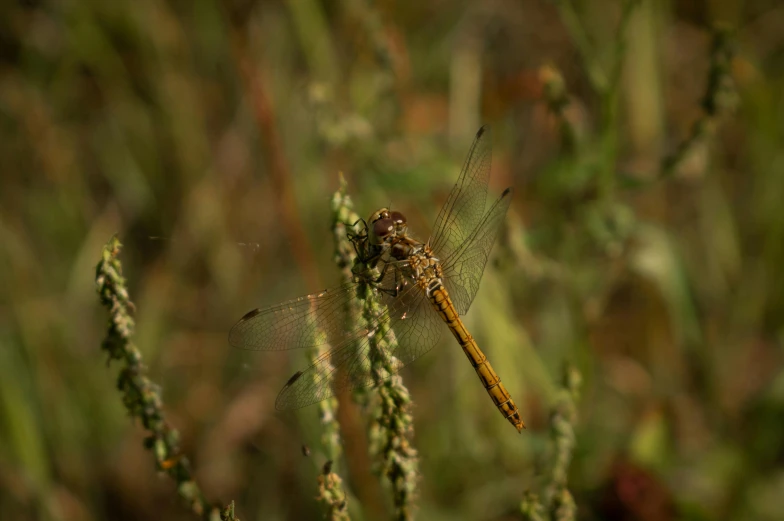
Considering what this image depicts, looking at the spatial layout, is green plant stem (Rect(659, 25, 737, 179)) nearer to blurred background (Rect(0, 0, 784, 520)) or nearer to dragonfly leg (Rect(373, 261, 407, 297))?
blurred background (Rect(0, 0, 784, 520))

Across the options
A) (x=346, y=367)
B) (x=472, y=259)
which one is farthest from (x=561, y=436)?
(x=472, y=259)

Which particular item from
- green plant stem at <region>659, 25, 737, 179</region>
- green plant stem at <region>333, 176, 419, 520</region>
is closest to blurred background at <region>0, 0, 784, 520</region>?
green plant stem at <region>659, 25, 737, 179</region>

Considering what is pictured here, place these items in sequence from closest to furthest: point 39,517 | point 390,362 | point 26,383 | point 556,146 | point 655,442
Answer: point 390,362 → point 655,442 → point 39,517 → point 26,383 → point 556,146

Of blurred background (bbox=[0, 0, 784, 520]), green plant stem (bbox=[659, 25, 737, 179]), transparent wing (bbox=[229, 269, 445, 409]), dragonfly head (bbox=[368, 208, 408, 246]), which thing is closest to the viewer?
transparent wing (bbox=[229, 269, 445, 409])

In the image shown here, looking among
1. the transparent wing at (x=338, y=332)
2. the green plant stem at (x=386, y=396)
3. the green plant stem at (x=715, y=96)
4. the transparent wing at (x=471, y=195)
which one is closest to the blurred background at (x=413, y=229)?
the green plant stem at (x=715, y=96)

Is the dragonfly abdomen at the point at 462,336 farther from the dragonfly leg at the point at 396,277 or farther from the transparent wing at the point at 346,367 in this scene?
the transparent wing at the point at 346,367

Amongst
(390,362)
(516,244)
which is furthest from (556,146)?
(390,362)

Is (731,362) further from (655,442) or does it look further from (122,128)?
(122,128)

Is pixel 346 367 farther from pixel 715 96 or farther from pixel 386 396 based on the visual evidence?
pixel 715 96
